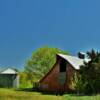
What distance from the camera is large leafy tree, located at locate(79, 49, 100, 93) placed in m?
53.8

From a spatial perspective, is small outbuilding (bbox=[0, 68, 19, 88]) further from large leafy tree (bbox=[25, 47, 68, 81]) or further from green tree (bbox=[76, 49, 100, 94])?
green tree (bbox=[76, 49, 100, 94])

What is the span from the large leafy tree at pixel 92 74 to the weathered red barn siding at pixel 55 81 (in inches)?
465

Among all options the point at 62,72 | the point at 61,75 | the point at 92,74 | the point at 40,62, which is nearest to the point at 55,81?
the point at 61,75

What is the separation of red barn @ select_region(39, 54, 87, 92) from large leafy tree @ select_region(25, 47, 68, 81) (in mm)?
29503

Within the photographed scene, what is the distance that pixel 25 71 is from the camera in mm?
110812

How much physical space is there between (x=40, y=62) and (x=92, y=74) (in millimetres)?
52804

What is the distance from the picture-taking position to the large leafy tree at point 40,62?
348ft

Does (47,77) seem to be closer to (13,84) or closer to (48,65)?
(13,84)

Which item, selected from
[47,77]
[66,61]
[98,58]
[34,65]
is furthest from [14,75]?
[98,58]

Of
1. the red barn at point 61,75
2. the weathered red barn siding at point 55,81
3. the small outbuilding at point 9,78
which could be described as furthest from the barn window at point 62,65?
the small outbuilding at point 9,78

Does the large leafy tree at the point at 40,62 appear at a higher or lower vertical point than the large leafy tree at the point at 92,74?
higher

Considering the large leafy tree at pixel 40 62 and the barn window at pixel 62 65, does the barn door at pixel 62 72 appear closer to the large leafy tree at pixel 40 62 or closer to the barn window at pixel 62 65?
the barn window at pixel 62 65

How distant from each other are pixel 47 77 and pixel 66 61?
24.4 feet

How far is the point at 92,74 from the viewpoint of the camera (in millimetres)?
54188
